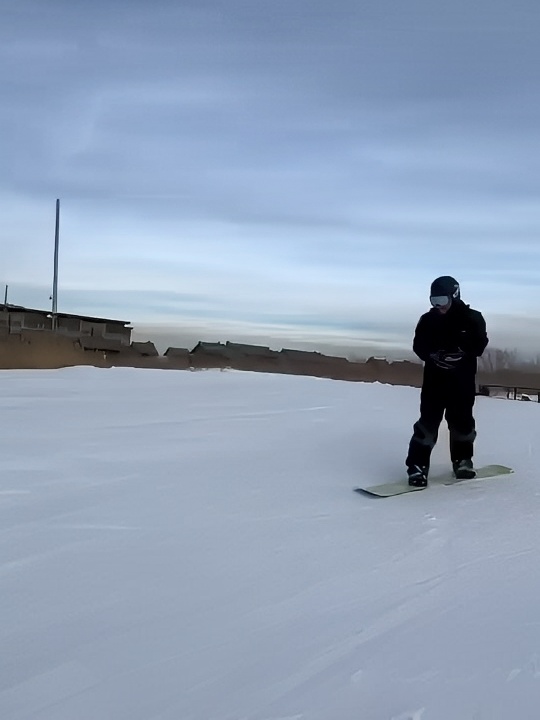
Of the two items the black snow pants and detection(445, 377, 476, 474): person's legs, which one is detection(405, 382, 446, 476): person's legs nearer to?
the black snow pants

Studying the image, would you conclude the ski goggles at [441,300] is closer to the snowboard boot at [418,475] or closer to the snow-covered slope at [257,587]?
the snowboard boot at [418,475]

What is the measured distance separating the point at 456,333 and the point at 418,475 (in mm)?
1269

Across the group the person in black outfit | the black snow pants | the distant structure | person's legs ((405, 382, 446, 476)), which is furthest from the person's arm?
the distant structure

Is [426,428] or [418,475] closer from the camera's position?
[418,475]

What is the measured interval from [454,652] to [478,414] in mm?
9059

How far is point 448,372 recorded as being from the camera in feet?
19.2

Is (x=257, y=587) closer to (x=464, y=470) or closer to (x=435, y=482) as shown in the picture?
(x=435, y=482)

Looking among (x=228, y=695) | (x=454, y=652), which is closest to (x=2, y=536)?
(x=228, y=695)

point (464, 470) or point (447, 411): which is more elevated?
point (447, 411)

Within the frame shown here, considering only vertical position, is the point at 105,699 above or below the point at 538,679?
below

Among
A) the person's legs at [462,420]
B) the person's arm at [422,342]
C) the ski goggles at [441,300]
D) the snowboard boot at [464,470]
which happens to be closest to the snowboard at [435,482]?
the snowboard boot at [464,470]

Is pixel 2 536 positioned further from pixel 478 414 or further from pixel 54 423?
pixel 478 414

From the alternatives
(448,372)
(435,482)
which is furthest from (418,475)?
(448,372)

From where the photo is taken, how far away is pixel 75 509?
4570mm
